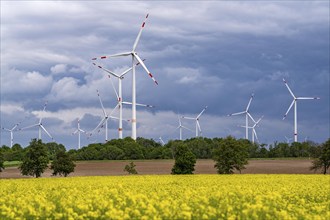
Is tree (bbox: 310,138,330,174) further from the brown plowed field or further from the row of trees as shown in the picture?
the row of trees

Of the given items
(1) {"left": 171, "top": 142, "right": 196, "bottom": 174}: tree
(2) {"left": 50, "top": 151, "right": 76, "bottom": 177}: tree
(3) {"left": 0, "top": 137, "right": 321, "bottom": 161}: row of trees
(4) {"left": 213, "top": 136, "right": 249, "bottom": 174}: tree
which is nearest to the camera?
(1) {"left": 171, "top": 142, "right": 196, "bottom": 174}: tree

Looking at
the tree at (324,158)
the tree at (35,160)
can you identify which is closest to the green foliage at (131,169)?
the tree at (35,160)

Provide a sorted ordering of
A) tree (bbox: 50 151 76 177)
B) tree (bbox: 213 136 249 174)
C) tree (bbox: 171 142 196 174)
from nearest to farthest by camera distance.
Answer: tree (bbox: 171 142 196 174), tree (bbox: 213 136 249 174), tree (bbox: 50 151 76 177)

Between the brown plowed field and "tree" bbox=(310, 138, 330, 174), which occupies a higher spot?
"tree" bbox=(310, 138, 330, 174)

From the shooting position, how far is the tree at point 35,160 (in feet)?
286

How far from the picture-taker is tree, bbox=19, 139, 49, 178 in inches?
3433

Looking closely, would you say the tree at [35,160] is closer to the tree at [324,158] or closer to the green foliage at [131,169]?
the green foliage at [131,169]

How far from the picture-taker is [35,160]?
286 ft

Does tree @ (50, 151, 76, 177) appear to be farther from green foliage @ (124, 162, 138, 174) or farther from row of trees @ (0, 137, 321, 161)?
row of trees @ (0, 137, 321, 161)

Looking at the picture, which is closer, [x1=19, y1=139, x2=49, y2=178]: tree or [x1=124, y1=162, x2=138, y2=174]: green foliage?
[x1=19, y1=139, x2=49, y2=178]: tree

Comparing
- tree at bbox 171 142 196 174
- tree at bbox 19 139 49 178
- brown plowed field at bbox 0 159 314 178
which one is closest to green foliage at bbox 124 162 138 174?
brown plowed field at bbox 0 159 314 178

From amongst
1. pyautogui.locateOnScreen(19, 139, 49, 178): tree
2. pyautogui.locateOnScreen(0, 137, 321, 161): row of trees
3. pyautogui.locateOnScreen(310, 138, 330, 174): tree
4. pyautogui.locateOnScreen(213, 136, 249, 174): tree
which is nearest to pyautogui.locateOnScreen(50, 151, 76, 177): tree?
pyautogui.locateOnScreen(19, 139, 49, 178): tree

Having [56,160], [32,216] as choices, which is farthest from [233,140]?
[32,216]

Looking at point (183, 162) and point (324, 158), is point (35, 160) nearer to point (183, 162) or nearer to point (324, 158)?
point (183, 162)
